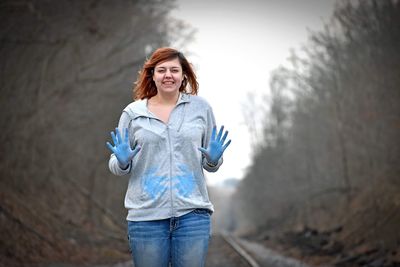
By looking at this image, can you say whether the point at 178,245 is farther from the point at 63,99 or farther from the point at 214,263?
the point at 63,99

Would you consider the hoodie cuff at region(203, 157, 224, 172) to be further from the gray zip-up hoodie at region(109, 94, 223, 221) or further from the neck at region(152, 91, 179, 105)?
the neck at region(152, 91, 179, 105)

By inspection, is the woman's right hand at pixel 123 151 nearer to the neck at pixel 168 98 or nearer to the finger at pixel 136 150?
the finger at pixel 136 150

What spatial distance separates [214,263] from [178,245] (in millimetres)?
10422

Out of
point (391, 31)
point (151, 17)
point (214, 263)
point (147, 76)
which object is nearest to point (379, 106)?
point (391, 31)

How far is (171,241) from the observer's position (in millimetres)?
3051

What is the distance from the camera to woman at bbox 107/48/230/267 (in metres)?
3.01

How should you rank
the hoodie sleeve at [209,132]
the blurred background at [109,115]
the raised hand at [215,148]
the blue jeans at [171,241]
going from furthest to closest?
the blurred background at [109,115], the hoodie sleeve at [209,132], the raised hand at [215,148], the blue jeans at [171,241]

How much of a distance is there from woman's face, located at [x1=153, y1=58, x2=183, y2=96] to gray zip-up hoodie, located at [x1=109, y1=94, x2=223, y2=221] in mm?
103

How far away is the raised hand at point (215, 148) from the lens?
3.17 meters

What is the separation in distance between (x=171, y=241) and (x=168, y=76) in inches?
36.7

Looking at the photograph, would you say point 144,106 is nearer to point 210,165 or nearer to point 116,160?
point 116,160

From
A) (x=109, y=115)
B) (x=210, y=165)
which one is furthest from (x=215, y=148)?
(x=109, y=115)

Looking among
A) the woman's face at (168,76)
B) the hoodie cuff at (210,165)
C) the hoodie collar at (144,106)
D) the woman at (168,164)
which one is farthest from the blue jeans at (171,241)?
the woman's face at (168,76)

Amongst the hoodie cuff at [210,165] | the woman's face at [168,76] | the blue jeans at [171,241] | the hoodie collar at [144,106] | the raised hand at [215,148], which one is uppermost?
the woman's face at [168,76]
